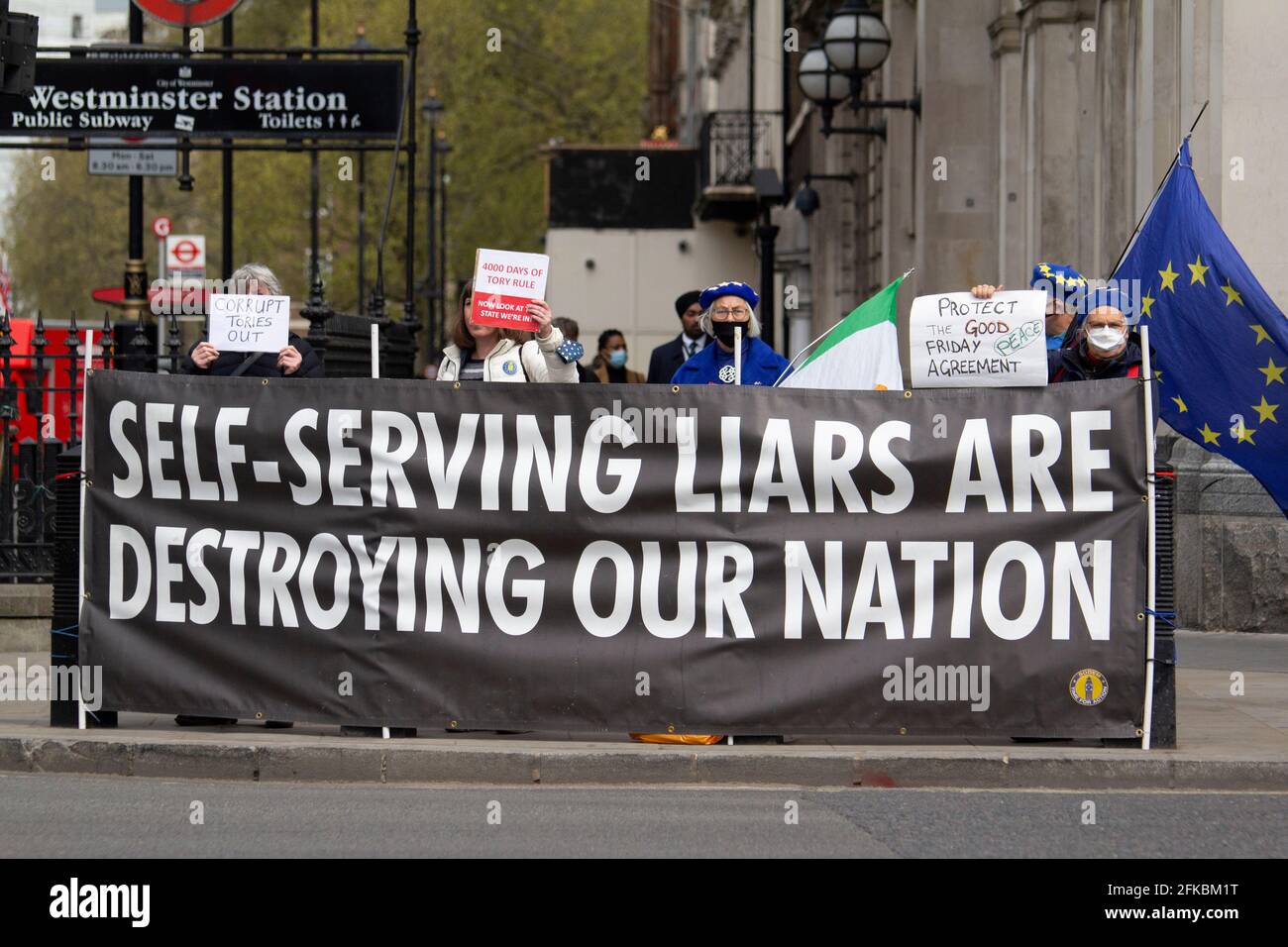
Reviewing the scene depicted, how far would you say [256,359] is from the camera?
10.5 m

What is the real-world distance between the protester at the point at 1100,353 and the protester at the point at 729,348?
144 centimetres

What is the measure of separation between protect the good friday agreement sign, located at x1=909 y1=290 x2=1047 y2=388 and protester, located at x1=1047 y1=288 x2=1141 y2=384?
44 centimetres

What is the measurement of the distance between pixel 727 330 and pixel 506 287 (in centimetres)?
161

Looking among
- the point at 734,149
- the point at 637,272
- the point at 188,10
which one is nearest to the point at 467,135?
the point at 637,272

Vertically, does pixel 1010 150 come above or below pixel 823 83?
below

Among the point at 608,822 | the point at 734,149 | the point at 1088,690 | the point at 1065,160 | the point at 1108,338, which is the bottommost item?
the point at 608,822

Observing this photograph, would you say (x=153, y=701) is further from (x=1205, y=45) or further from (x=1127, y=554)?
(x=1205, y=45)

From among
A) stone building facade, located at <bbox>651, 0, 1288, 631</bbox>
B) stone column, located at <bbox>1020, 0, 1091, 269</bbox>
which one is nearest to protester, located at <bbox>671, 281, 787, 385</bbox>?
stone building facade, located at <bbox>651, 0, 1288, 631</bbox>

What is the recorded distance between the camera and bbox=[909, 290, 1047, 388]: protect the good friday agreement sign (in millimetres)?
9398

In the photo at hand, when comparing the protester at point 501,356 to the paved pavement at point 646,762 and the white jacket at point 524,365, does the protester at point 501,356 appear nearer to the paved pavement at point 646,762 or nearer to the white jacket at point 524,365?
the white jacket at point 524,365

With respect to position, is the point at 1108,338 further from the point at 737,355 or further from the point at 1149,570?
the point at 737,355

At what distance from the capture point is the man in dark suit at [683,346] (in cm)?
1437

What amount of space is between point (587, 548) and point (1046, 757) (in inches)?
84.5

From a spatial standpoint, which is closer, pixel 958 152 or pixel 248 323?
pixel 248 323
